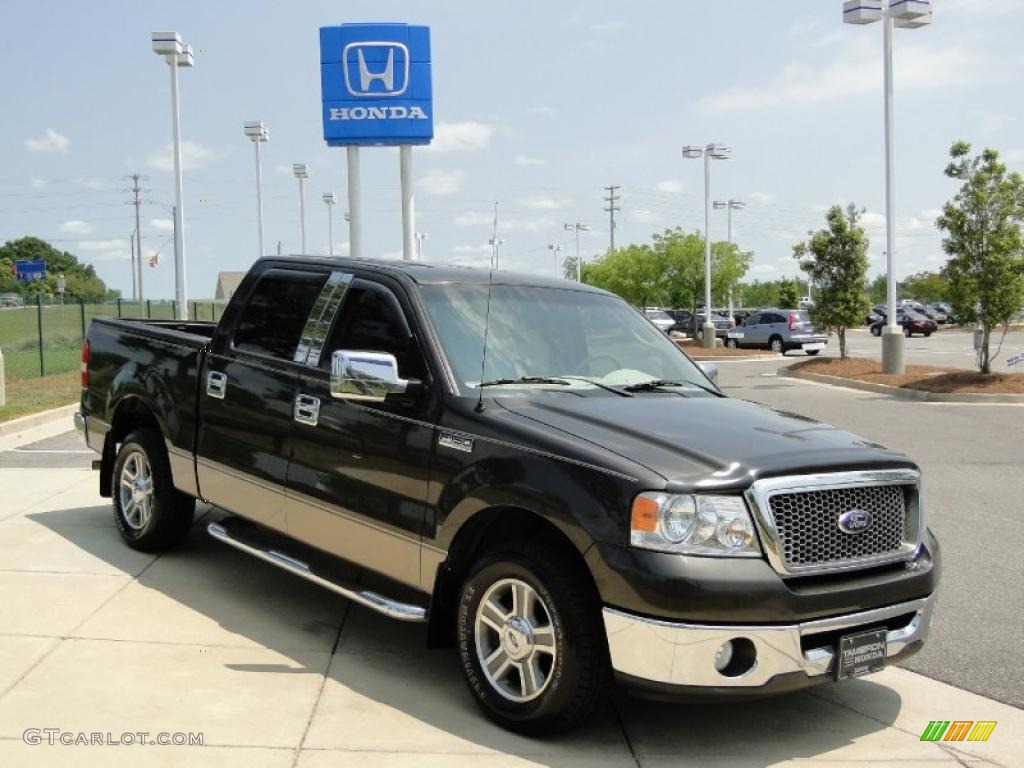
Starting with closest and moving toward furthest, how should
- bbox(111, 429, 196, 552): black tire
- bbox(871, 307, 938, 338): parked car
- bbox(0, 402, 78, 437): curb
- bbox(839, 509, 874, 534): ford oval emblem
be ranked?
bbox(839, 509, 874, 534): ford oval emblem < bbox(111, 429, 196, 552): black tire < bbox(0, 402, 78, 437): curb < bbox(871, 307, 938, 338): parked car

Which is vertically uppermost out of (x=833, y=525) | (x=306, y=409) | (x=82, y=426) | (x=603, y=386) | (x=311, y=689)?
(x=603, y=386)

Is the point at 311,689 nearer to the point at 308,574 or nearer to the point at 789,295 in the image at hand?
the point at 308,574

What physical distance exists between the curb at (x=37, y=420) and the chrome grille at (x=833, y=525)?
11862mm

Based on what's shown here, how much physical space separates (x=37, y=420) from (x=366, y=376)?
37.9 feet

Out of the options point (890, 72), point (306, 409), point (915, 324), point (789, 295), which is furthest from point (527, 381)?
point (789, 295)

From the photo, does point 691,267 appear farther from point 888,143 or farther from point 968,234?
point 968,234

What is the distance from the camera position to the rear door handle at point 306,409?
17.4 ft

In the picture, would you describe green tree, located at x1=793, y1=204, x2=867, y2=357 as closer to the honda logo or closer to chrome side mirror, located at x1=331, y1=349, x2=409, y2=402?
the honda logo

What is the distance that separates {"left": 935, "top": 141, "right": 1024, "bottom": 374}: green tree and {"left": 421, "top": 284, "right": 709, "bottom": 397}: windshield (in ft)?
55.8

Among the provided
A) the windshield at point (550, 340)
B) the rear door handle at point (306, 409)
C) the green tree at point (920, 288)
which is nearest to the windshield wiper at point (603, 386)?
the windshield at point (550, 340)

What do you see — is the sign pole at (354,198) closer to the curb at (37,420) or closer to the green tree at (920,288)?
the curb at (37,420)

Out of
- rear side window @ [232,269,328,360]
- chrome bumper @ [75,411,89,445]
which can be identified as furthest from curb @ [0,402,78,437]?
rear side window @ [232,269,328,360]

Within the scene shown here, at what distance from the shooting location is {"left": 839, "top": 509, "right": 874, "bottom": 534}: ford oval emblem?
4.13m

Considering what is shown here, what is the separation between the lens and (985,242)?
20844 mm
